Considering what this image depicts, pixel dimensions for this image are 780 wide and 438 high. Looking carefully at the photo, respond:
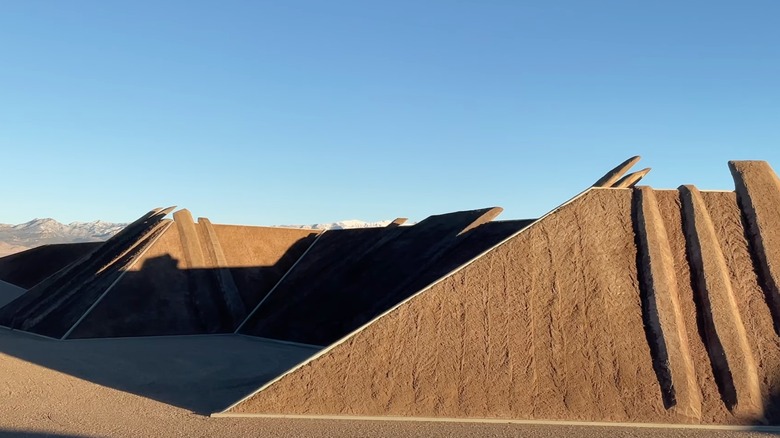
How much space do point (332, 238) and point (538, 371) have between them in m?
19.1

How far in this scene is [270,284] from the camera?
29359mm

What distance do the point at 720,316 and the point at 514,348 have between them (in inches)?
199

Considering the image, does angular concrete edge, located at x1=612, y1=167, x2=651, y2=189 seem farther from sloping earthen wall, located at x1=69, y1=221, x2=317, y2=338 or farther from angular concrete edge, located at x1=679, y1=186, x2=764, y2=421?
sloping earthen wall, located at x1=69, y1=221, x2=317, y2=338

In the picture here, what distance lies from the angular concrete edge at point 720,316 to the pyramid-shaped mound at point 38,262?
107 ft

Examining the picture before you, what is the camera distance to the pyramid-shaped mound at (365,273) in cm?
2288

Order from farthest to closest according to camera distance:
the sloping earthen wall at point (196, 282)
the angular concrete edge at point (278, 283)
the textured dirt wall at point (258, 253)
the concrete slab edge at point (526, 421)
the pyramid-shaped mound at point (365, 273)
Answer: the textured dirt wall at point (258, 253)
the angular concrete edge at point (278, 283)
the sloping earthen wall at point (196, 282)
the pyramid-shaped mound at point (365, 273)
the concrete slab edge at point (526, 421)

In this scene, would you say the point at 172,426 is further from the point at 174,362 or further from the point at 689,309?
the point at 689,309

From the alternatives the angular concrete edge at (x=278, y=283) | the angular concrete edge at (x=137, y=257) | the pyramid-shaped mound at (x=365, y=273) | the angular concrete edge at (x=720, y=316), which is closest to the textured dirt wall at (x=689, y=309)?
the angular concrete edge at (x=720, y=316)

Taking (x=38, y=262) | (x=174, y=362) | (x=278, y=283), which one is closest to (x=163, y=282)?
(x=278, y=283)

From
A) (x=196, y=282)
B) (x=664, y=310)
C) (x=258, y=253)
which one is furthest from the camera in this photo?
(x=258, y=253)

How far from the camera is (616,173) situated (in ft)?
64.0

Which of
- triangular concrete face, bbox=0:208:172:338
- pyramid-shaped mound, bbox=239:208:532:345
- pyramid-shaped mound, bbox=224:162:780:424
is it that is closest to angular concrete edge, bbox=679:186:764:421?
pyramid-shaped mound, bbox=224:162:780:424

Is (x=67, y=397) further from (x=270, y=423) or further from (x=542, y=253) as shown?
(x=542, y=253)

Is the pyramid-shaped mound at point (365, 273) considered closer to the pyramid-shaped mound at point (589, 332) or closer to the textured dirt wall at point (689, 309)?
the textured dirt wall at point (689, 309)
